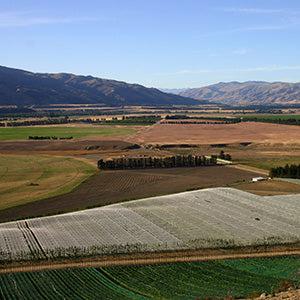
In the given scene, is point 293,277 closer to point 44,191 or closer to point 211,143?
point 44,191

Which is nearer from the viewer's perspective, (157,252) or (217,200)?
(157,252)

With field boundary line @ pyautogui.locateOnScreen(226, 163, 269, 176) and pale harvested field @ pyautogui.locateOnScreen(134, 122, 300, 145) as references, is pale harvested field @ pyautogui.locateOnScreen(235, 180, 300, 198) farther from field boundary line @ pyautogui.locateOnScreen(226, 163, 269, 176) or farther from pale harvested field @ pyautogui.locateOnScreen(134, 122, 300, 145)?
pale harvested field @ pyautogui.locateOnScreen(134, 122, 300, 145)

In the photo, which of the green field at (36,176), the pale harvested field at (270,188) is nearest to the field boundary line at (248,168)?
the pale harvested field at (270,188)

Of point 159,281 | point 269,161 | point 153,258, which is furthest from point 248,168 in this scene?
point 159,281

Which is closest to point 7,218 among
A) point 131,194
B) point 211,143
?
point 131,194

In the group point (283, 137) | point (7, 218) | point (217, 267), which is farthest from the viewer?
point (283, 137)

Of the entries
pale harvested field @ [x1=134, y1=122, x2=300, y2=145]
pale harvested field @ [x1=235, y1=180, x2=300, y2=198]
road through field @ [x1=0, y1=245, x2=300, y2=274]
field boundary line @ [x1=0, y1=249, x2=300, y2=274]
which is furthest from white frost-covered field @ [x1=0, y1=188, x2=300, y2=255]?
pale harvested field @ [x1=134, y1=122, x2=300, y2=145]
